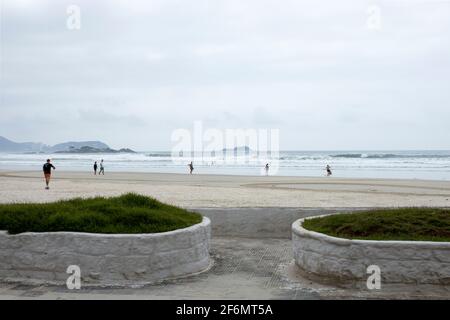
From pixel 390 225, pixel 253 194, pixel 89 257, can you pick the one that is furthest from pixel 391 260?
pixel 253 194

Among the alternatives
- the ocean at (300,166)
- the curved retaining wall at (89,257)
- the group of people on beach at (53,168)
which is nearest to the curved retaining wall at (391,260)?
the curved retaining wall at (89,257)

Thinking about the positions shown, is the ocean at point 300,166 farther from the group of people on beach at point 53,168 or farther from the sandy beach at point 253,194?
the sandy beach at point 253,194

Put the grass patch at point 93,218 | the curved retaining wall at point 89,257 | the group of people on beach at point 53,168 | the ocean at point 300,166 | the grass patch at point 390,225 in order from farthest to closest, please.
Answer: the ocean at point 300,166
the group of people on beach at point 53,168
the grass patch at point 93,218
the grass patch at point 390,225
the curved retaining wall at point 89,257

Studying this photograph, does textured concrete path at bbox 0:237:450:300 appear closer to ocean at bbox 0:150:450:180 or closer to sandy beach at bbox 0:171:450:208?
sandy beach at bbox 0:171:450:208

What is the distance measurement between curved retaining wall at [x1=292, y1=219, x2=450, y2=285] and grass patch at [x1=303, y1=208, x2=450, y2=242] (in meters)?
0.34

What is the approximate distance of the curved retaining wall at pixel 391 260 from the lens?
6480mm

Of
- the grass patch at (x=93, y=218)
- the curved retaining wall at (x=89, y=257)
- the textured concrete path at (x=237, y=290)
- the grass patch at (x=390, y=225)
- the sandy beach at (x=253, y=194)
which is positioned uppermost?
the grass patch at (x=93, y=218)

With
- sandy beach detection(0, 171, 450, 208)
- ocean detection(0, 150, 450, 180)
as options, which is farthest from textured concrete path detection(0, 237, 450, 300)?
ocean detection(0, 150, 450, 180)

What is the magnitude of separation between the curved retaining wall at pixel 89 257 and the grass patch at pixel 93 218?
24cm

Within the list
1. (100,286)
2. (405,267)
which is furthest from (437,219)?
(100,286)

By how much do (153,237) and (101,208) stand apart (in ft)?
4.81

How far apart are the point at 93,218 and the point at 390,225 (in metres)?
4.57

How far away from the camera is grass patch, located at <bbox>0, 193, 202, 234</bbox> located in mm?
7328

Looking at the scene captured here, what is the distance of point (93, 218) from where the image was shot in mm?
7586
